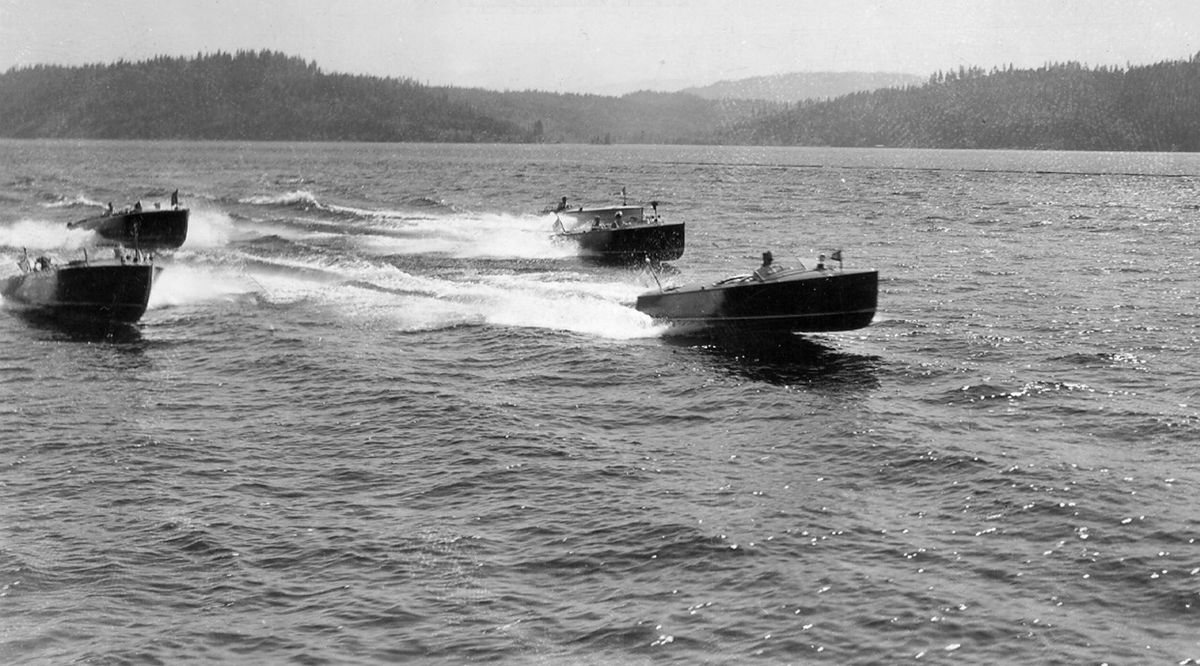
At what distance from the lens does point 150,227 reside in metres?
57.4

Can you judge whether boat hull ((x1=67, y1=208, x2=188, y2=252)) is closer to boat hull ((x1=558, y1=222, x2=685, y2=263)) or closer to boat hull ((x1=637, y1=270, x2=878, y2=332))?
boat hull ((x1=558, y1=222, x2=685, y2=263))

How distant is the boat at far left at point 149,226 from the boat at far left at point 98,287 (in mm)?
19368

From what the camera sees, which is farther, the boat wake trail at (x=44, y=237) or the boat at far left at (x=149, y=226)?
the boat wake trail at (x=44, y=237)

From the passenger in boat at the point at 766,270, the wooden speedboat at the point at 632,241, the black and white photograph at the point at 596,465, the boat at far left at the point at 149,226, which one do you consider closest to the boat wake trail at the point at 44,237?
the boat at far left at the point at 149,226

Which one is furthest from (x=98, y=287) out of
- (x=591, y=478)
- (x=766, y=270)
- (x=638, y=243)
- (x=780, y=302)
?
(x=638, y=243)

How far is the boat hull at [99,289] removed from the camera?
121 ft

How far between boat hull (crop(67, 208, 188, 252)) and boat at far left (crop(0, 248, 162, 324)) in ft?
63.5

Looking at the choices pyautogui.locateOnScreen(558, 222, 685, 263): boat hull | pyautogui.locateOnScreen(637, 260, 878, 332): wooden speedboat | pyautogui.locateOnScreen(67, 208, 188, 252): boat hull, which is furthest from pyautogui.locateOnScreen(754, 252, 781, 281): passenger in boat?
pyautogui.locateOnScreen(67, 208, 188, 252): boat hull

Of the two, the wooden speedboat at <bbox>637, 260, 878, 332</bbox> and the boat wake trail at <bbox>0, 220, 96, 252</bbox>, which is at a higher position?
the boat wake trail at <bbox>0, 220, 96, 252</bbox>

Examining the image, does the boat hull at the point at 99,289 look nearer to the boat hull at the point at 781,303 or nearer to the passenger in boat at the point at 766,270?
the boat hull at the point at 781,303

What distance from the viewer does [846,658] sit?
13.5m

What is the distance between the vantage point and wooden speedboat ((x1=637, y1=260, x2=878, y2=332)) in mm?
31328

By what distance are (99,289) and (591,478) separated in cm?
2391

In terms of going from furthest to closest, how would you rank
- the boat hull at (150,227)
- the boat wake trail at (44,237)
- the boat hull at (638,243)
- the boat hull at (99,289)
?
the boat wake trail at (44,237)
the boat hull at (150,227)
the boat hull at (638,243)
the boat hull at (99,289)
